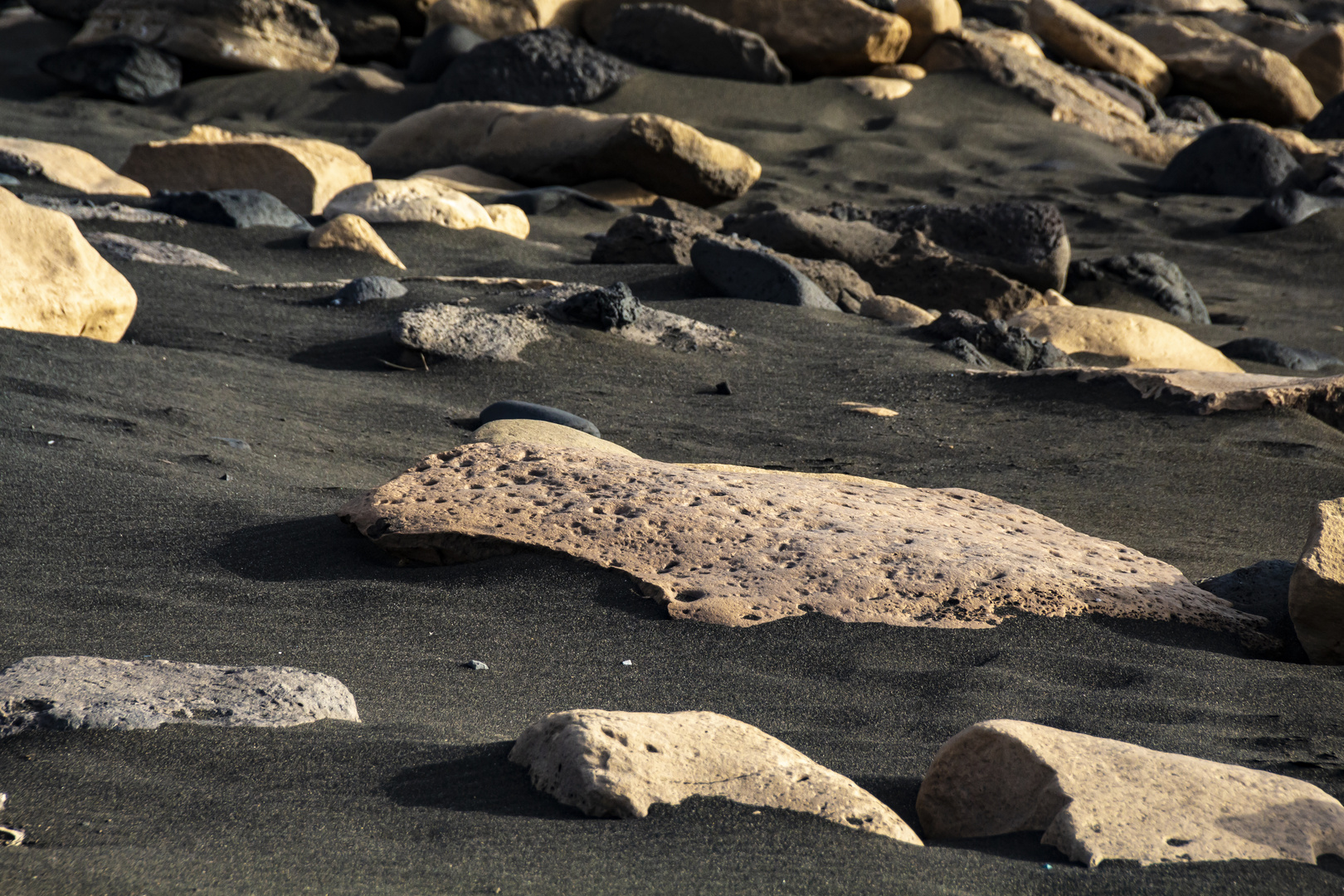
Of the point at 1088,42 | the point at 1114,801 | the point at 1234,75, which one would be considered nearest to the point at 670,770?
the point at 1114,801

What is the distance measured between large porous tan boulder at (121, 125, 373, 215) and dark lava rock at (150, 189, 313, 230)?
0.91 metres

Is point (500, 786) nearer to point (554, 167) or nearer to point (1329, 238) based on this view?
point (554, 167)

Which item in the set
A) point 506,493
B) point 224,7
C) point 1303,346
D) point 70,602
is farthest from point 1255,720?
point 224,7

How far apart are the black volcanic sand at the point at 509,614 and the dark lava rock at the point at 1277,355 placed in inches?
71.4

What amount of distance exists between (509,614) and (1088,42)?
1406 cm

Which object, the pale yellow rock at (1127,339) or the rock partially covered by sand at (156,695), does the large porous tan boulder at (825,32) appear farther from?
the rock partially covered by sand at (156,695)

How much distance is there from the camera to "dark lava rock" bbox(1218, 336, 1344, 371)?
5883mm

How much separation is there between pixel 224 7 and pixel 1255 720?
12570mm

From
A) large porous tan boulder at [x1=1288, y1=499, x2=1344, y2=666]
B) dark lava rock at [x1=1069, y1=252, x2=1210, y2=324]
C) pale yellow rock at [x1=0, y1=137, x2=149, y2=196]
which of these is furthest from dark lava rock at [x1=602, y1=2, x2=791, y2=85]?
large porous tan boulder at [x1=1288, y1=499, x2=1344, y2=666]

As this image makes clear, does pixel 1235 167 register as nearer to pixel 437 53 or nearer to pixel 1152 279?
pixel 1152 279

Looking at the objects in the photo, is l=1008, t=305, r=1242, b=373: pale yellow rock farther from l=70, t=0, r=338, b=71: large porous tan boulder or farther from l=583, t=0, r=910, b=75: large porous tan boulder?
l=70, t=0, r=338, b=71: large porous tan boulder

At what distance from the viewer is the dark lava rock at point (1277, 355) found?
5883mm

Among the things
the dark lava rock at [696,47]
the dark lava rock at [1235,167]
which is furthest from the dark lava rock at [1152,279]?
the dark lava rock at [696,47]

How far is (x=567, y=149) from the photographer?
8844 millimetres
